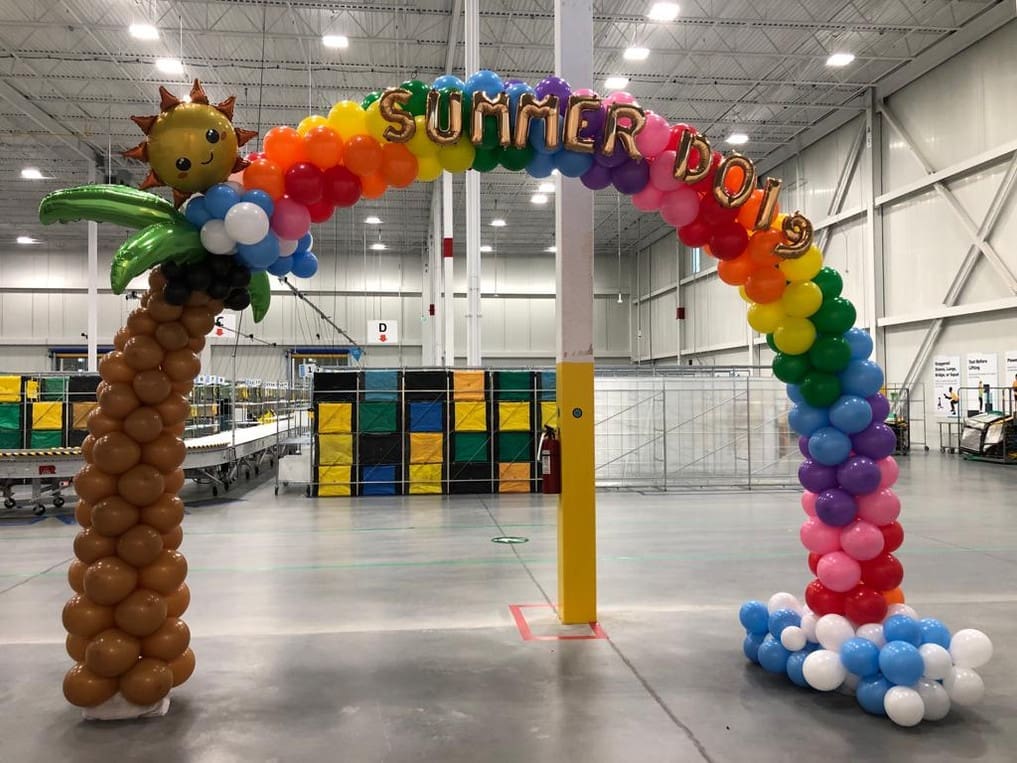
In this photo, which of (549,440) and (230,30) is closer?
(549,440)

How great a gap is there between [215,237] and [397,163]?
1213 millimetres

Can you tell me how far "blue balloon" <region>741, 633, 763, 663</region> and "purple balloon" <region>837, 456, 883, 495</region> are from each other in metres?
1.19

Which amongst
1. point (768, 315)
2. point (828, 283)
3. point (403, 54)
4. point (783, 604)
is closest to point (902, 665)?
point (783, 604)

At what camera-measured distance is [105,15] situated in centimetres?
1797

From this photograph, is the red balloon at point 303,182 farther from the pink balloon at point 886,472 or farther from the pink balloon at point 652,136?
the pink balloon at point 886,472

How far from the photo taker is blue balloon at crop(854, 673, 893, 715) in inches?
170

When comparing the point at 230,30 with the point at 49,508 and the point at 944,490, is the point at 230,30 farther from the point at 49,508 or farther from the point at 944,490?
the point at 944,490

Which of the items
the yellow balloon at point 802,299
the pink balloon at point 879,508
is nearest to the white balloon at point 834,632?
the pink balloon at point 879,508

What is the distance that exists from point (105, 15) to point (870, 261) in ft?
70.7

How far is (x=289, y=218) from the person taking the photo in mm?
4688

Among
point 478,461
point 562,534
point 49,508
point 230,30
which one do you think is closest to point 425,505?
point 478,461

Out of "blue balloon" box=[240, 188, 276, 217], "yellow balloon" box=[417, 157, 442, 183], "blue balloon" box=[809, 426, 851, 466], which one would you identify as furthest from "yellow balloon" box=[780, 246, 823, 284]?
"blue balloon" box=[240, 188, 276, 217]

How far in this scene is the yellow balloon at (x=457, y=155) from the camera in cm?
491

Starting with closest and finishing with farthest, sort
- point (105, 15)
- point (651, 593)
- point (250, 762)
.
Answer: point (250, 762)
point (651, 593)
point (105, 15)
